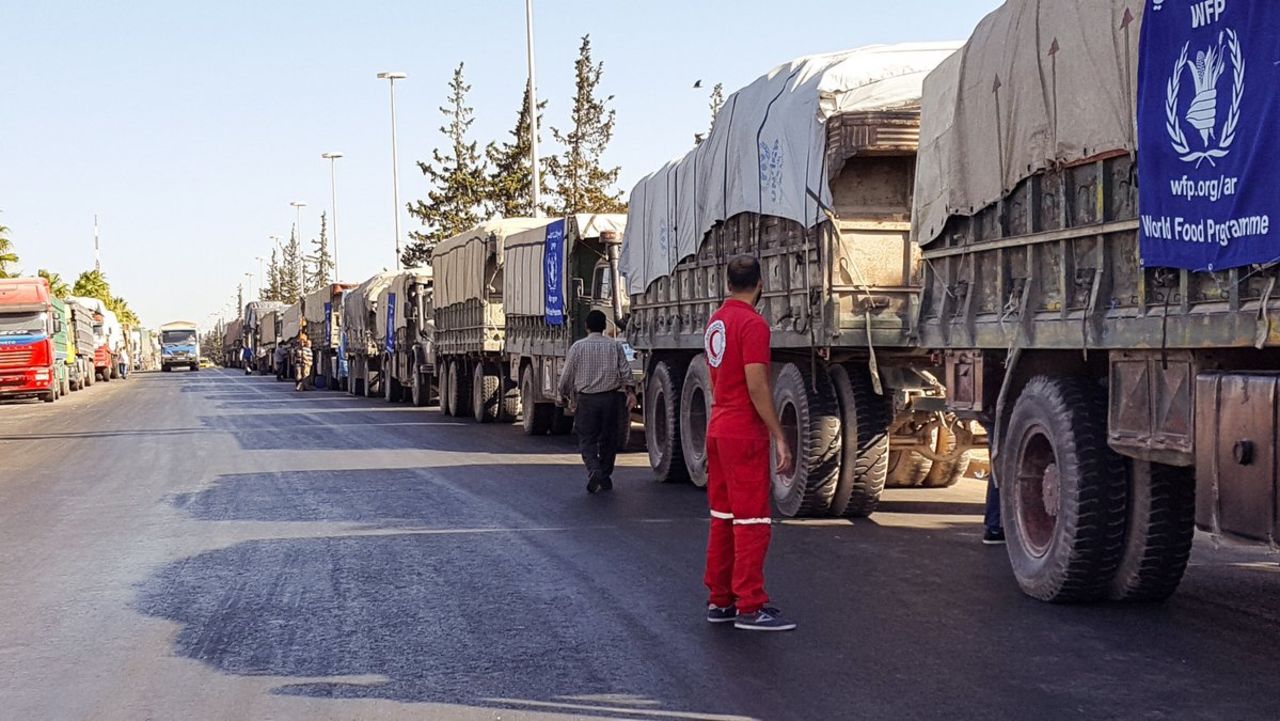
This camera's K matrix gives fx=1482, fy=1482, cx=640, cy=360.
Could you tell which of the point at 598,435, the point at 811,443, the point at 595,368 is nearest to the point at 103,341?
the point at 595,368

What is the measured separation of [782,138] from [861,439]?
96.6 inches

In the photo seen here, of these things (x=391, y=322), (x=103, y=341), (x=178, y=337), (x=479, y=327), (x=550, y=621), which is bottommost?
(x=550, y=621)

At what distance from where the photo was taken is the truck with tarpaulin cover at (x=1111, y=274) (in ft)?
19.4

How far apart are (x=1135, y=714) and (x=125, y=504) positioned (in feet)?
34.2

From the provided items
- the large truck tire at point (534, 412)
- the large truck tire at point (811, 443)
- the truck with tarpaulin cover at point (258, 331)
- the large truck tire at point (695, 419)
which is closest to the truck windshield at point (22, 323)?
the large truck tire at point (534, 412)

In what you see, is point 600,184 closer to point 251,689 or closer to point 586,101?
point 586,101

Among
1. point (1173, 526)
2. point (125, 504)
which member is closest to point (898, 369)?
point (1173, 526)

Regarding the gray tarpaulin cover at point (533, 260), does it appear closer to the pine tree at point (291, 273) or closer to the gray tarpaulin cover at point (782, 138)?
the gray tarpaulin cover at point (782, 138)

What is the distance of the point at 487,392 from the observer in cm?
2608

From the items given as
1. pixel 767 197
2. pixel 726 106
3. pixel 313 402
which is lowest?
pixel 313 402

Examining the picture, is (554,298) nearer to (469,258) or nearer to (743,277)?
(469,258)

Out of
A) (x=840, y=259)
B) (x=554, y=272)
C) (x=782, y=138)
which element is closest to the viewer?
(x=840, y=259)

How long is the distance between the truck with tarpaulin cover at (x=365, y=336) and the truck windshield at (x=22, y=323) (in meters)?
8.55

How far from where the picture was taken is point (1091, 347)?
712 cm
